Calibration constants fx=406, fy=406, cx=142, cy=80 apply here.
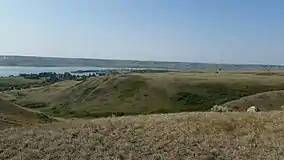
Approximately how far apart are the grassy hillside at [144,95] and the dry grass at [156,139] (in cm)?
4504

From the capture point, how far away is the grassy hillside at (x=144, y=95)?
69062 millimetres

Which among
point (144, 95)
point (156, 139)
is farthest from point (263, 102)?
point (156, 139)

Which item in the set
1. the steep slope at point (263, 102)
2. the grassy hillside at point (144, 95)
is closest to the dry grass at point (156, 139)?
the steep slope at point (263, 102)

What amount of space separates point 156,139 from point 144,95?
60.4 metres

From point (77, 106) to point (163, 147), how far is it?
62.9m

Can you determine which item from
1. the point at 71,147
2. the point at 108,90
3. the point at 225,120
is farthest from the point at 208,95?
the point at 71,147

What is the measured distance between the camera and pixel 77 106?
76.9m

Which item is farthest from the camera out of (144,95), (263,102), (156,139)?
(144,95)

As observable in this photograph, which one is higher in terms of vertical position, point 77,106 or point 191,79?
point 191,79

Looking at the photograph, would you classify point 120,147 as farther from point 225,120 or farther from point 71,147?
point 225,120

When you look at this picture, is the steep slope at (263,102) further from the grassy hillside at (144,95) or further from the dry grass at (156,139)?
the dry grass at (156,139)

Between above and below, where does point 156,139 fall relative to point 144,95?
above

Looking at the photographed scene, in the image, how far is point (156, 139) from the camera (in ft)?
53.7

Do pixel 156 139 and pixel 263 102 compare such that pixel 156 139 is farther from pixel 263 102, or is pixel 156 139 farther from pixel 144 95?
pixel 144 95
